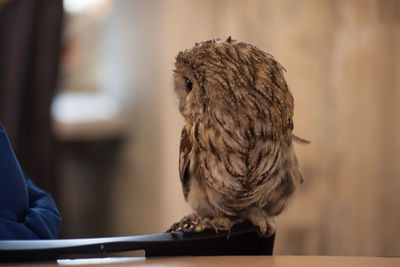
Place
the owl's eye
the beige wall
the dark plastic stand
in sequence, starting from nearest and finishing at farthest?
the dark plastic stand, the owl's eye, the beige wall

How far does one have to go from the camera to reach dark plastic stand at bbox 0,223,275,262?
515 millimetres

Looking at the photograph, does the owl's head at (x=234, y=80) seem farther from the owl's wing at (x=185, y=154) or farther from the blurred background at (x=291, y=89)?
the blurred background at (x=291, y=89)

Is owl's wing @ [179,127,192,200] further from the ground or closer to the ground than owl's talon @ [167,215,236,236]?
further from the ground

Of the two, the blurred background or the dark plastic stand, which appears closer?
the dark plastic stand

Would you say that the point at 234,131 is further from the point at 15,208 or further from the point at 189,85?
the point at 15,208

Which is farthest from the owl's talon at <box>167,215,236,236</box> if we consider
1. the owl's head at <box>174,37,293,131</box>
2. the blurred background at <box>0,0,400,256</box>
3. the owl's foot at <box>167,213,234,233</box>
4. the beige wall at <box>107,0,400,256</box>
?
the beige wall at <box>107,0,400,256</box>

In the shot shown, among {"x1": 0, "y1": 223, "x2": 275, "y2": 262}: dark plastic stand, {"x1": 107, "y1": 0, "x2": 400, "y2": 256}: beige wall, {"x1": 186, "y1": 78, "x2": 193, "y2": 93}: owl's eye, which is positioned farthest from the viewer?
{"x1": 107, "y1": 0, "x2": 400, "y2": 256}: beige wall

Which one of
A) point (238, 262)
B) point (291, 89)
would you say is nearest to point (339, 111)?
point (291, 89)

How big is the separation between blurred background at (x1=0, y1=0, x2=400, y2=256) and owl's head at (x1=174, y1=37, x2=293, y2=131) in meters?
0.47

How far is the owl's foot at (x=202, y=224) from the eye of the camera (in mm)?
603

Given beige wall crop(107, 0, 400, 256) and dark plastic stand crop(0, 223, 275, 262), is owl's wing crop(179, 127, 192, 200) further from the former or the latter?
beige wall crop(107, 0, 400, 256)

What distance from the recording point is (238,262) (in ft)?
1.74

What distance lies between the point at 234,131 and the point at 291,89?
1.76ft

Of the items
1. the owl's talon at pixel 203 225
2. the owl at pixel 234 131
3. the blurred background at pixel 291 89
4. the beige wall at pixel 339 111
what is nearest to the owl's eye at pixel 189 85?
the owl at pixel 234 131
